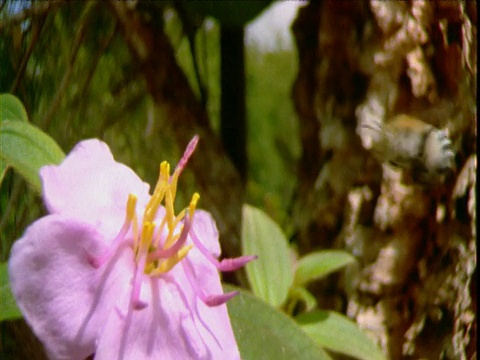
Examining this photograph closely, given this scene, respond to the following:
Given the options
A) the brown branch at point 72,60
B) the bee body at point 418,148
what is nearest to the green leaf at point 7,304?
the brown branch at point 72,60

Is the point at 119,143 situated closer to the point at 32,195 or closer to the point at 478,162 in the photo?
the point at 32,195

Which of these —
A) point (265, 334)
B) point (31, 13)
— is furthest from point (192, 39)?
point (265, 334)

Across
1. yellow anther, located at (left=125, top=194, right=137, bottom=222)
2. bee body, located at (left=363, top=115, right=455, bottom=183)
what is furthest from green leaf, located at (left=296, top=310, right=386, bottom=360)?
yellow anther, located at (left=125, top=194, right=137, bottom=222)

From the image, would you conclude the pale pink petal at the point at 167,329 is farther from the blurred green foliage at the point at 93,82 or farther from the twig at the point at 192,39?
the twig at the point at 192,39

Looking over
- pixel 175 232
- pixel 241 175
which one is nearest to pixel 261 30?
pixel 241 175

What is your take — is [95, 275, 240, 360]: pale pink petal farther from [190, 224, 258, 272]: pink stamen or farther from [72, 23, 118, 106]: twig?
[72, 23, 118, 106]: twig

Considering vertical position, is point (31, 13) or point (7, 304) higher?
point (31, 13)

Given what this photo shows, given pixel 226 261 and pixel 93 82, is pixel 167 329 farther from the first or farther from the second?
pixel 93 82

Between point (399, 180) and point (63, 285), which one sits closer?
point (63, 285)
